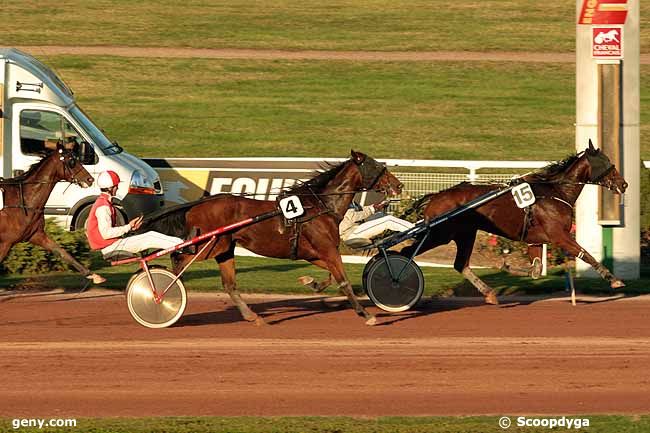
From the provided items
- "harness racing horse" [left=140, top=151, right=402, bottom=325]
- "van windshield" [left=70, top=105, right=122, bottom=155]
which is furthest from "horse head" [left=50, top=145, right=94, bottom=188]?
"van windshield" [left=70, top=105, right=122, bottom=155]

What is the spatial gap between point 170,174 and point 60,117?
2.01 metres

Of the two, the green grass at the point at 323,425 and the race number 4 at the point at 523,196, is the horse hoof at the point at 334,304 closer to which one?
the race number 4 at the point at 523,196

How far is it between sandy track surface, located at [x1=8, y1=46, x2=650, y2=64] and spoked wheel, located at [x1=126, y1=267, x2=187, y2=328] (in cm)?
2132

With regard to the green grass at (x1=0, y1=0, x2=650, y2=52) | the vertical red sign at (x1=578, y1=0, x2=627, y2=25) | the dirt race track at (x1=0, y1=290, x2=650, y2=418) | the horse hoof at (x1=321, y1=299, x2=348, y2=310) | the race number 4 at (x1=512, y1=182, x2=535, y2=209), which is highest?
the green grass at (x1=0, y1=0, x2=650, y2=52)

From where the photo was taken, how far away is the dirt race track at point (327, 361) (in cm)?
891

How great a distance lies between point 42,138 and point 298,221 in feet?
22.3

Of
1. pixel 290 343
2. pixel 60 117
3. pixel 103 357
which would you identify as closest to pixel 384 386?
pixel 290 343

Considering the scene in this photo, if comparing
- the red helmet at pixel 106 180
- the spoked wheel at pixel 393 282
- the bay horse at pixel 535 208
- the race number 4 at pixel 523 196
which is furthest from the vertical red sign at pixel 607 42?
the red helmet at pixel 106 180

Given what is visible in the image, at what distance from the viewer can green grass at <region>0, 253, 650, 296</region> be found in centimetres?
1366

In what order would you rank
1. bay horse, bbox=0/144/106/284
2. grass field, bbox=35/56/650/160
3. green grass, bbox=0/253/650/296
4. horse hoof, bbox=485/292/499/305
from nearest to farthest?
1. bay horse, bbox=0/144/106/284
2. horse hoof, bbox=485/292/499/305
3. green grass, bbox=0/253/650/296
4. grass field, bbox=35/56/650/160

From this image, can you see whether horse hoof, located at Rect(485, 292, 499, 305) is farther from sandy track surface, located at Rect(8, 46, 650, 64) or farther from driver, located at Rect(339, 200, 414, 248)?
sandy track surface, located at Rect(8, 46, 650, 64)

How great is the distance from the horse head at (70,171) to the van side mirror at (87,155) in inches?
175

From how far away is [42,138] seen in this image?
16.9 metres

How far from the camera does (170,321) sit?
11.2 m
